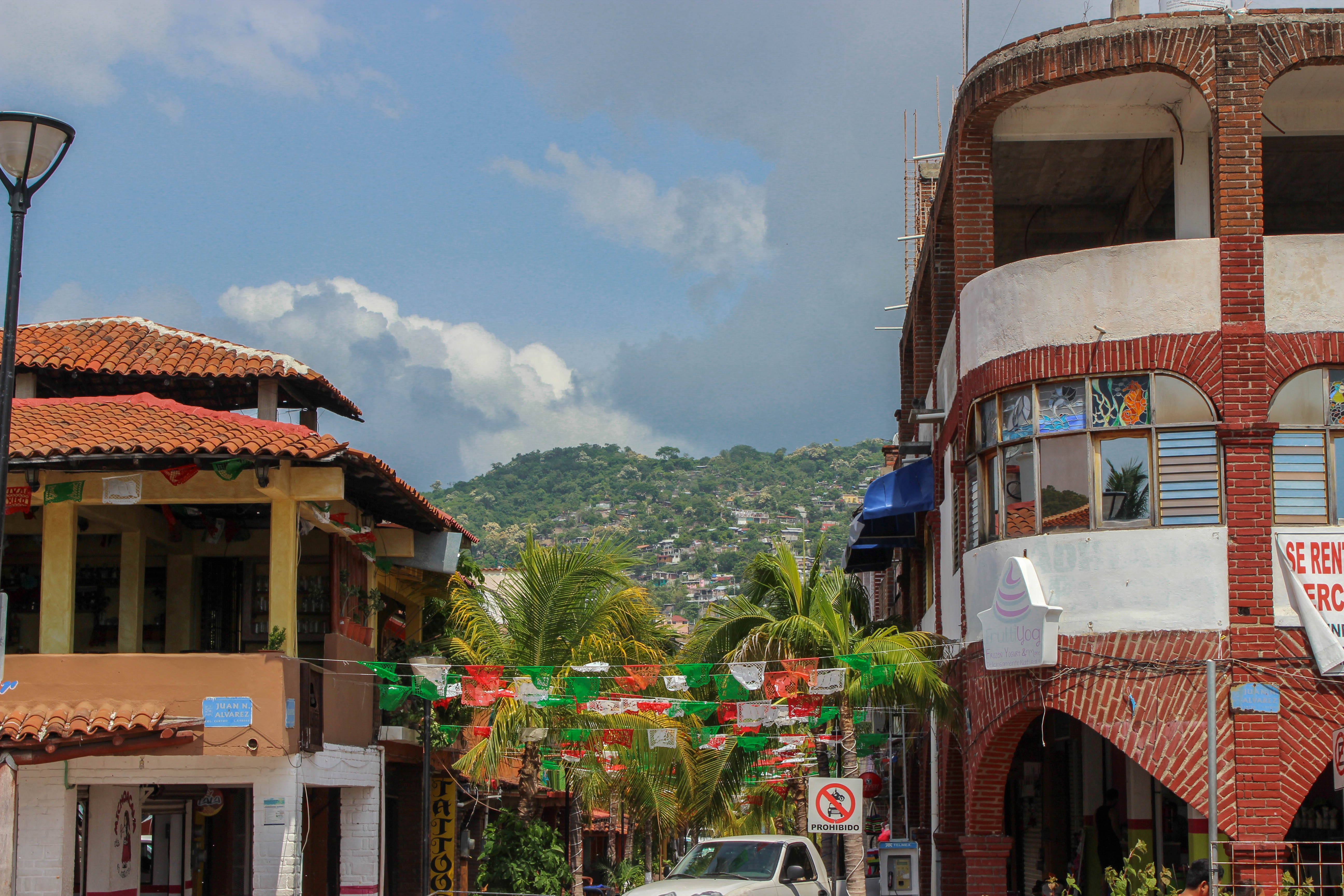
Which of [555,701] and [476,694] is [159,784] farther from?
[555,701]

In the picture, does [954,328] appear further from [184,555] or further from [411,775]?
[411,775]

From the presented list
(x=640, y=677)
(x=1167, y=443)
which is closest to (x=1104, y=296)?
(x=1167, y=443)

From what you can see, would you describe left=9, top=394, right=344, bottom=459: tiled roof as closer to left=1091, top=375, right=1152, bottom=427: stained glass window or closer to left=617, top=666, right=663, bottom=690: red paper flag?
left=617, top=666, right=663, bottom=690: red paper flag

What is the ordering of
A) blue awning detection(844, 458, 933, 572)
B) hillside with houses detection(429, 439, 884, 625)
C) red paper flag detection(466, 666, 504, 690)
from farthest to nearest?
hillside with houses detection(429, 439, 884, 625), blue awning detection(844, 458, 933, 572), red paper flag detection(466, 666, 504, 690)

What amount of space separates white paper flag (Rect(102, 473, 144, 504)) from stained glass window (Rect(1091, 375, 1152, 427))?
11611mm

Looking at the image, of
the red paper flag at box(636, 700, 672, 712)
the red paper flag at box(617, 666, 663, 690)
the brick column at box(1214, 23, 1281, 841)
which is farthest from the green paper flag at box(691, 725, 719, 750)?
the brick column at box(1214, 23, 1281, 841)

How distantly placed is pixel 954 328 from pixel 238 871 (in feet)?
55.2

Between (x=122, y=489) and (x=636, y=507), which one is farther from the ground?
(x=636, y=507)

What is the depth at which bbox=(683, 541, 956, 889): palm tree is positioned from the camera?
64.0 feet

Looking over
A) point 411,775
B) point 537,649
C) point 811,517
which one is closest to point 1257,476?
point 537,649

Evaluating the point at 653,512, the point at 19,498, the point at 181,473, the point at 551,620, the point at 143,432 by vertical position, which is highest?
the point at 653,512

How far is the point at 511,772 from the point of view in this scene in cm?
3231

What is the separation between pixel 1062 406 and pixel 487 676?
877cm

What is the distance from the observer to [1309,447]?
656 inches
